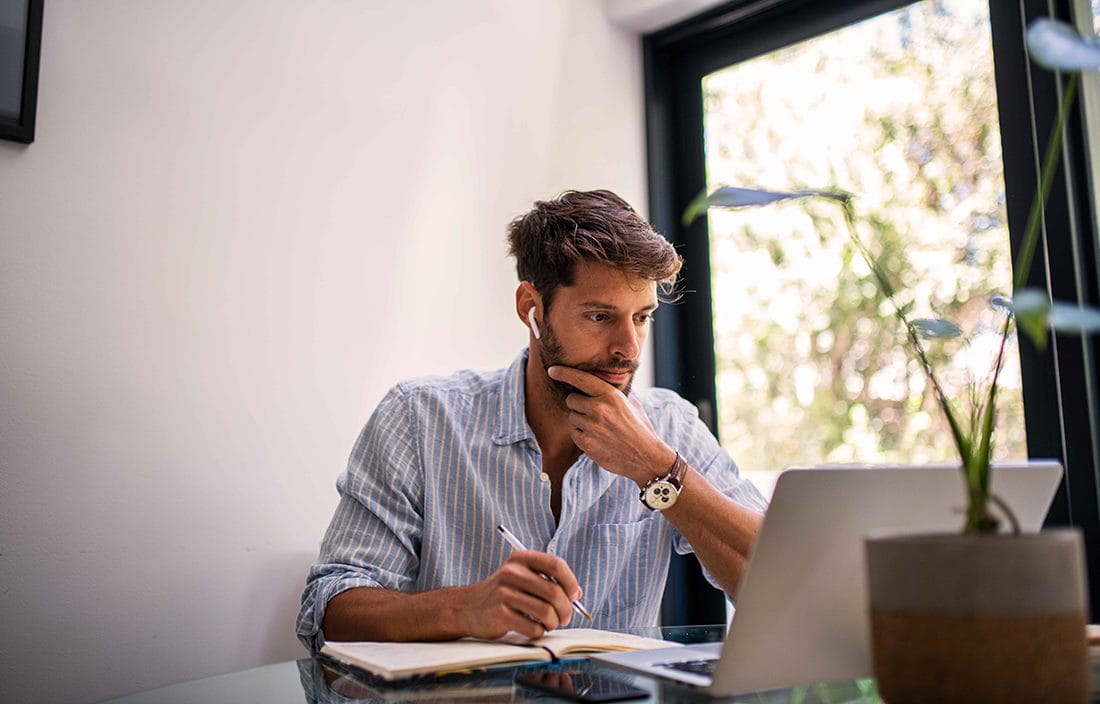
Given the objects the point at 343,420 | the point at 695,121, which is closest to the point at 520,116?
the point at 695,121

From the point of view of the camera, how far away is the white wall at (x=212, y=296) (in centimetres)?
154

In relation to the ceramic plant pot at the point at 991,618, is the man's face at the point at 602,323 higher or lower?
higher

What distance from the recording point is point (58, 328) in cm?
156

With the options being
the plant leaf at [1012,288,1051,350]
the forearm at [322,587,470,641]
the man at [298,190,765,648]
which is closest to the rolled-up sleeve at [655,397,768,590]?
the man at [298,190,765,648]

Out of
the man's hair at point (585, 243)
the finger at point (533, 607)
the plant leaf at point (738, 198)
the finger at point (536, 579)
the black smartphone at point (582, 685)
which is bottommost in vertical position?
the black smartphone at point (582, 685)

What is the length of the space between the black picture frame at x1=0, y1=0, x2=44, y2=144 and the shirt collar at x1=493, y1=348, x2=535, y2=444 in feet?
2.91

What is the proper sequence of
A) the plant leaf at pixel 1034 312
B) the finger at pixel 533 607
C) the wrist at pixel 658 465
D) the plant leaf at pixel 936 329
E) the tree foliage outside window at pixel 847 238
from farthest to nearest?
the tree foliage outside window at pixel 847 238, the wrist at pixel 658 465, the finger at pixel 533 607, the plant leaf at pixel 936 329, the plant leaf at pixel 1034 312

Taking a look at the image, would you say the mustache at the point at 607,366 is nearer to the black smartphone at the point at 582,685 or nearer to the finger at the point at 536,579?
the finger at the point at 536,579

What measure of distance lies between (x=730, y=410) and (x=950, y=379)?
0.56 metres

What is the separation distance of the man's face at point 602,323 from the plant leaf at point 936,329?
0.85 metres

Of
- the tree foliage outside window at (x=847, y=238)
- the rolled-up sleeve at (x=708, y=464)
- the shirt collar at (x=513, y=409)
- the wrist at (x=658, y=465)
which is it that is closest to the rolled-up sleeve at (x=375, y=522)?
the shirt collar at (x=513, y=409)

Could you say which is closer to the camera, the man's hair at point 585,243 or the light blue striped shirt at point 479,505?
the light blue striped shirt at point 479,505

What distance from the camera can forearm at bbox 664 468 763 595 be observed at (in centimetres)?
142

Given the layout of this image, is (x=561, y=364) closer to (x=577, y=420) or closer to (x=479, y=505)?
(x=577, y=420)
